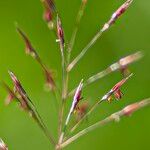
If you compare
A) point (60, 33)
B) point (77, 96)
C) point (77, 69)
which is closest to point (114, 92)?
point (77, 96)

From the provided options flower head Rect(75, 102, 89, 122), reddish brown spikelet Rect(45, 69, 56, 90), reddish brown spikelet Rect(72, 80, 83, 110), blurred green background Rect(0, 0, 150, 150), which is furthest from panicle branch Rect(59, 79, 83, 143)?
blurred green background Rect(0, 0, 150, 150)

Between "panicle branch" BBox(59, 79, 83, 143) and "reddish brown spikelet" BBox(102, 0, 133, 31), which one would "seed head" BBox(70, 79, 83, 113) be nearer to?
"panicle branch" BBox(59, 79, 83, 143)

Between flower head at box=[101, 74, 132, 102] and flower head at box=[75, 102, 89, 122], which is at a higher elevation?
flower head at box=[101, 74, 132, 102]

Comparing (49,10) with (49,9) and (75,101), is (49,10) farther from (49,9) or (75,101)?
(75,101)

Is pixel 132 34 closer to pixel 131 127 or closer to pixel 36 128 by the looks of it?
pixel 131 127

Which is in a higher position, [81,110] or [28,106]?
[28,106]

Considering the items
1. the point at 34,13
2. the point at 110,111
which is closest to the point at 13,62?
the point at 34,13

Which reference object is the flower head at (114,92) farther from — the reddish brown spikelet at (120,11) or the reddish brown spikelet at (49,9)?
the reddish brown spikelet at (49,9)

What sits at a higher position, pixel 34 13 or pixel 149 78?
pixel 34 13
